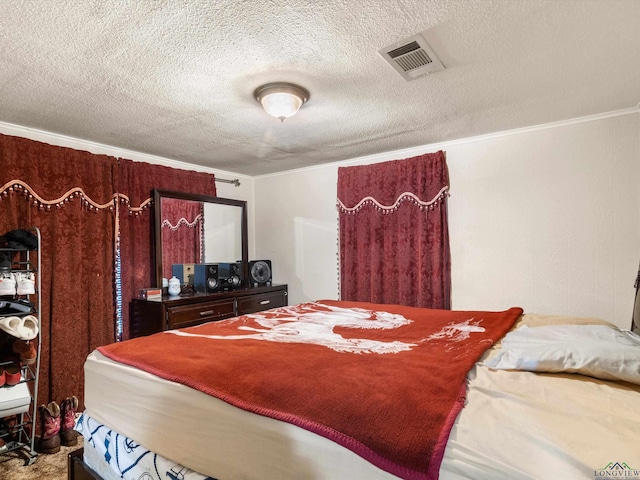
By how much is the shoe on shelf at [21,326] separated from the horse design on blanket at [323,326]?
0.99 meters

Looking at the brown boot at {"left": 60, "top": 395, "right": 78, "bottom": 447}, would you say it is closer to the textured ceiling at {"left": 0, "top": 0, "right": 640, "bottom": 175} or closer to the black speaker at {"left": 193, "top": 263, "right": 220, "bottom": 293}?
the black speaker at {"left": 193, "top": 263, "right": 220, "bottom": 293}

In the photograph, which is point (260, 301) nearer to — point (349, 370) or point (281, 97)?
point (281, 97)

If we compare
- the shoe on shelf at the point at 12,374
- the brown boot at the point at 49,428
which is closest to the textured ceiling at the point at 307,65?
the shoe on shelf at the point at 12,374

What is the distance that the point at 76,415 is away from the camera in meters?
2.64

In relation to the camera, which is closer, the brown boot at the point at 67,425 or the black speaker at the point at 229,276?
the brown boot at the point at 67,425

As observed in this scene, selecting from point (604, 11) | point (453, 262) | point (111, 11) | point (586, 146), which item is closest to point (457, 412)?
point (604, 11)

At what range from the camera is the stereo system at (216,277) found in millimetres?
3713

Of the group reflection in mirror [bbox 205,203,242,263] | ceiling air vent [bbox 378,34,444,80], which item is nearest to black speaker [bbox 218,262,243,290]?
reflection in mirror [bbox 205,203,242,263]

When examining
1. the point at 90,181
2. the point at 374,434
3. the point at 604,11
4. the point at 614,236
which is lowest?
the point at 374,434

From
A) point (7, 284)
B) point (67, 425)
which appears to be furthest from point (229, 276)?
point (7, 284)

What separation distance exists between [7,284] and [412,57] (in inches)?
110

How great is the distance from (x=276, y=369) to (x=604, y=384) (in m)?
1.14

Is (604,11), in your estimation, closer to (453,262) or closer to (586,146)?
(586,146)

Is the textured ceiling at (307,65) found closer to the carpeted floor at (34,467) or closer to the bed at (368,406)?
the bed at (368,406)
